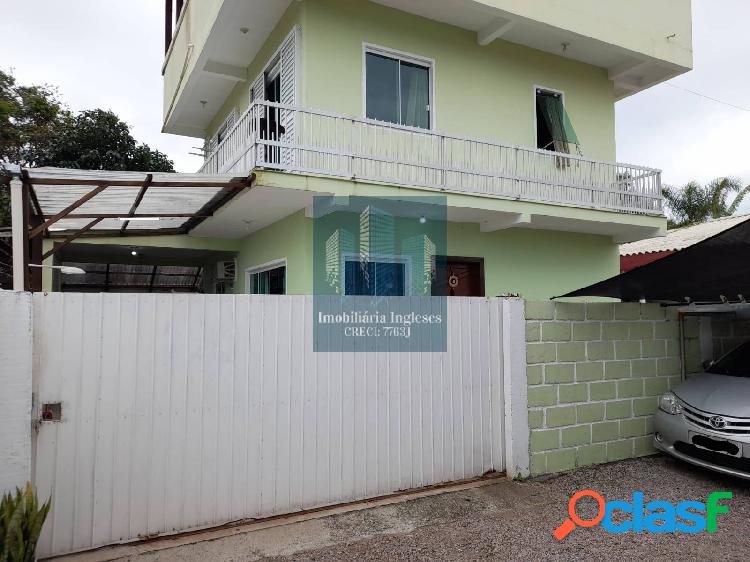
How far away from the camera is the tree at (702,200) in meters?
21.8

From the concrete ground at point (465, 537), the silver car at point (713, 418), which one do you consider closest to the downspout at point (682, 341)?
the silver car at point (713, 418)

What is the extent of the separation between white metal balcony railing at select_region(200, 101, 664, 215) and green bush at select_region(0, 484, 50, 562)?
14.2 ft

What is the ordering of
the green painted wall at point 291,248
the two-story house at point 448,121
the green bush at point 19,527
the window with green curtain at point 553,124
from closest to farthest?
the green bush at point 19,527
the two-story house at point 448,121
the green painted wall at point 291,248
the window with green curtain at point 553,124

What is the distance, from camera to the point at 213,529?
3529mm

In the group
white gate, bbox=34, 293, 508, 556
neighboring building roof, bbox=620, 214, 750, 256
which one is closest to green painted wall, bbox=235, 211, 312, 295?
white gate, bbox=34, 293, 508, 556

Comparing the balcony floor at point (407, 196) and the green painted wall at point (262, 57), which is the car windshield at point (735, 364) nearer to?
the balcony floor at point (407, 196)

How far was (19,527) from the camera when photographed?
102 inches

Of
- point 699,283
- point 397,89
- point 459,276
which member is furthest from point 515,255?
point 699,283

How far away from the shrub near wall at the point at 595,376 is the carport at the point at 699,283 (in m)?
0.20

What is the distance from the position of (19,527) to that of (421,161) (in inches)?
247

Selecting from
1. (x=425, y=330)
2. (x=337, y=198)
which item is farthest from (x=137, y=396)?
(x=337, y=198)

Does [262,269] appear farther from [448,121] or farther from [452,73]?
[452,73]

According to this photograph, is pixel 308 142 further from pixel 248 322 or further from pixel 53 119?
pixel 53 119


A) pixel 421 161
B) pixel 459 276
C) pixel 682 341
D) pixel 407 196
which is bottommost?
pixel 682 341
